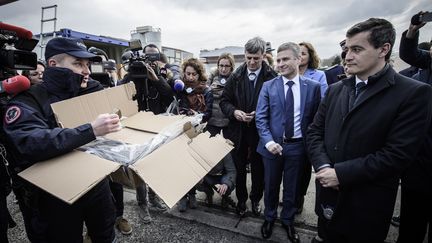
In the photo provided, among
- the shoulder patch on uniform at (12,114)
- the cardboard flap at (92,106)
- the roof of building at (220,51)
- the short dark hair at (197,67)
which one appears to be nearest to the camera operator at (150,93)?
the short dark hair at (197,67)

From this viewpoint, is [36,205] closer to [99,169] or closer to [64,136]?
[64,136]

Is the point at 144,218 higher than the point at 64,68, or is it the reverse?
the point at 64,68

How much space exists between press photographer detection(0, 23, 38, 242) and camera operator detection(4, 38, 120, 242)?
0.15m

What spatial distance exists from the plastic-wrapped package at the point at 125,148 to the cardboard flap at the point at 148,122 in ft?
0.28

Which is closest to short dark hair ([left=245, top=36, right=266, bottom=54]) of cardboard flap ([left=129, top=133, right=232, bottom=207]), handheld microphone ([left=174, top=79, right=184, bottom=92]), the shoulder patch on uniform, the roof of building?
handheld microphone ([left=174, top=79, right=184, bottom=92])

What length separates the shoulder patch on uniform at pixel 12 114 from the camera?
1404 millimetres

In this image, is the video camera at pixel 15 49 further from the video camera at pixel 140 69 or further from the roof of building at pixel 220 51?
the roof of building at pixel 220 51

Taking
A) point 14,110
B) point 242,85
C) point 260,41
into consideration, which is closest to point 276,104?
point 242,85

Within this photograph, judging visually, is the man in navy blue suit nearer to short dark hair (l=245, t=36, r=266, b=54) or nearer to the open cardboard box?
short dark hair (l=245, t=36, r=266, b=54)

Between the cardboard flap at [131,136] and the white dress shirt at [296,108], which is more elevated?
the white dress shirt at [296,108]

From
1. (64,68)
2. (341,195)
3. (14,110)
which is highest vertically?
(64,68)

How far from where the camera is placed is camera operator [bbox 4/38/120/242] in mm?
1333

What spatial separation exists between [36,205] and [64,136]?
1.94 ft

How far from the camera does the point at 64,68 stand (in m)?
1.64
